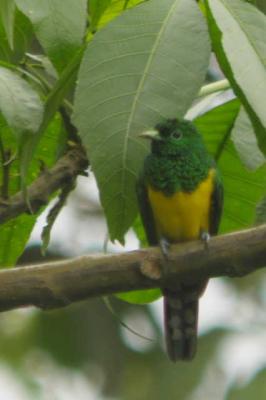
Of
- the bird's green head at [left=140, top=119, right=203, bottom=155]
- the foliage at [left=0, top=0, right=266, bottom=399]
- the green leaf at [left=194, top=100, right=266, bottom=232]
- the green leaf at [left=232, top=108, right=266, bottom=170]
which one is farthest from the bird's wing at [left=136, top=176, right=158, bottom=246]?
the foliage at [left=0, top=0, right=266, bottom=399]

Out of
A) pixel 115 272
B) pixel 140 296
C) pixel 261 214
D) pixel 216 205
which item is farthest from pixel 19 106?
Result: pixel 216 205

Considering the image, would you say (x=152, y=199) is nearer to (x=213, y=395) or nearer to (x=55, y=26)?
(x=55, y=26)

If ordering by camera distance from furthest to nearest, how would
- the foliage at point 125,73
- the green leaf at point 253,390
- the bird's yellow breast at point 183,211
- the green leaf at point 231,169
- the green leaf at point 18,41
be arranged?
the green leaf at point 253,390 < the bird's yellow breast at point 183,211 < the green leaf at point 231,169 < the green leaf at point 18,41 < the foliage at point 125,73

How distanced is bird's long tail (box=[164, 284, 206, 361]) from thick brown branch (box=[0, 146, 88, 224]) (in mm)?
771

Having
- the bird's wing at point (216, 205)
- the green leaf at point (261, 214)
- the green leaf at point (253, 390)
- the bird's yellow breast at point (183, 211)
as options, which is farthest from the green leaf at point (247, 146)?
the green leaf at point (253, 390)

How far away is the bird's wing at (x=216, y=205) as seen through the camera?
123 inches

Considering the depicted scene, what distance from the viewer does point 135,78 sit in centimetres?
225

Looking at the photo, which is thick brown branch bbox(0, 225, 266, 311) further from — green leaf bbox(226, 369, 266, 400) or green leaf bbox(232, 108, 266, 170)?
green leaf bbox(226, 369, 266, 400)

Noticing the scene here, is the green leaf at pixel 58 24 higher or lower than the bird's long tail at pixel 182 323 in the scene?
higher

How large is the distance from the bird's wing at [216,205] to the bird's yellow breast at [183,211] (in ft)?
0.10

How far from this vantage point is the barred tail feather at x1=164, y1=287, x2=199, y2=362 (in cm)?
344

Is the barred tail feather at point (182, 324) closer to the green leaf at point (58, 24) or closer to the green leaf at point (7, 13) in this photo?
the green leaf at point (58, 24)

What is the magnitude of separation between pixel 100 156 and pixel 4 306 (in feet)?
1.37

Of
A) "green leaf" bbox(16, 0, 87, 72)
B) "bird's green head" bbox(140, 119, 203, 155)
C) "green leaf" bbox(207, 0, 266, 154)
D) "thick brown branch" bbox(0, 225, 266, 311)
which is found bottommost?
"bird's green head" bbox(140, 119, 203, 155)
